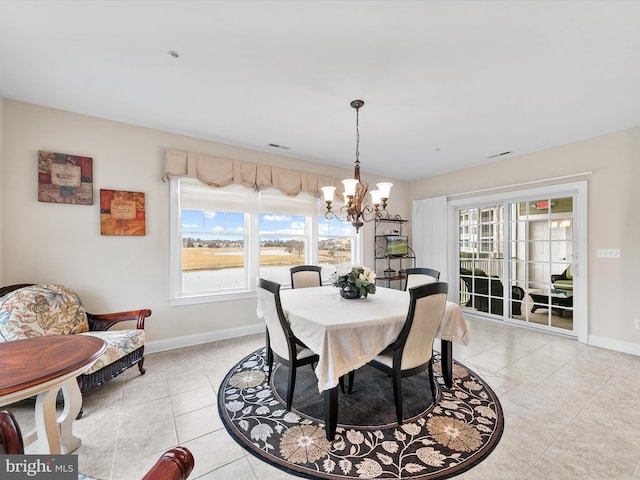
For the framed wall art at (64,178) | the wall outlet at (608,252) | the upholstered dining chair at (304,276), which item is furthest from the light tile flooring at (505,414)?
the framed wall art at (64,178)

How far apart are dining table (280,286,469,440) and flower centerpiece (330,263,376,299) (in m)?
0.10

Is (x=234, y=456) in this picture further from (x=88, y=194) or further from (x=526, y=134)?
(x=526, y=134)

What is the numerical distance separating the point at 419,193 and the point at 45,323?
5.85m

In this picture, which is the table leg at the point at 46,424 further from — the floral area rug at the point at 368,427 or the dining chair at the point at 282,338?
the dining chair at the point at 282,338

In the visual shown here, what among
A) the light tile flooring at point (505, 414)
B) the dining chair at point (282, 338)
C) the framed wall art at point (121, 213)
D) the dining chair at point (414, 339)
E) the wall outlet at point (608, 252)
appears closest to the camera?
the light tile flooring at point (505, 414)

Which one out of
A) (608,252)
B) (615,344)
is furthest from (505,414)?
(608,252)

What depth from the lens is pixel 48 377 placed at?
132 cm

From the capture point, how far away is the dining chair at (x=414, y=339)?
77.3 inches

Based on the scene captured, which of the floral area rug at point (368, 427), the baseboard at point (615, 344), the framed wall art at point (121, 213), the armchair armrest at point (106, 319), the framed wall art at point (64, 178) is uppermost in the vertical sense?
the framed wall art at point (64, 178)

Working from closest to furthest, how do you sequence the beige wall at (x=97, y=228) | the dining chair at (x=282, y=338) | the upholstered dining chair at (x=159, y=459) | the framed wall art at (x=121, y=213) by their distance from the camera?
the upholstered dining chair at (x=159, y=459)
the dining chair at (x=282, y=338)
the beige wall at (x=97, y=228)
the framed wall art at (x=121, y=213)

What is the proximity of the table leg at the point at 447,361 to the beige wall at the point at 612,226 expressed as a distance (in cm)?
253

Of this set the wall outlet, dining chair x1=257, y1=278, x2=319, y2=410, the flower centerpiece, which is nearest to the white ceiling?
the wall outlet

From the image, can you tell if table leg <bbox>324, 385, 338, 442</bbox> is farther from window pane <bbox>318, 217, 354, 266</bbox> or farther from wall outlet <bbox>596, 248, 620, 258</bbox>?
wall outlet <bbox>596, 248, 620, 258</bbox>

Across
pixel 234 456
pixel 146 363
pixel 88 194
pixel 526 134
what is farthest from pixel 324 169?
pixel 234 456
